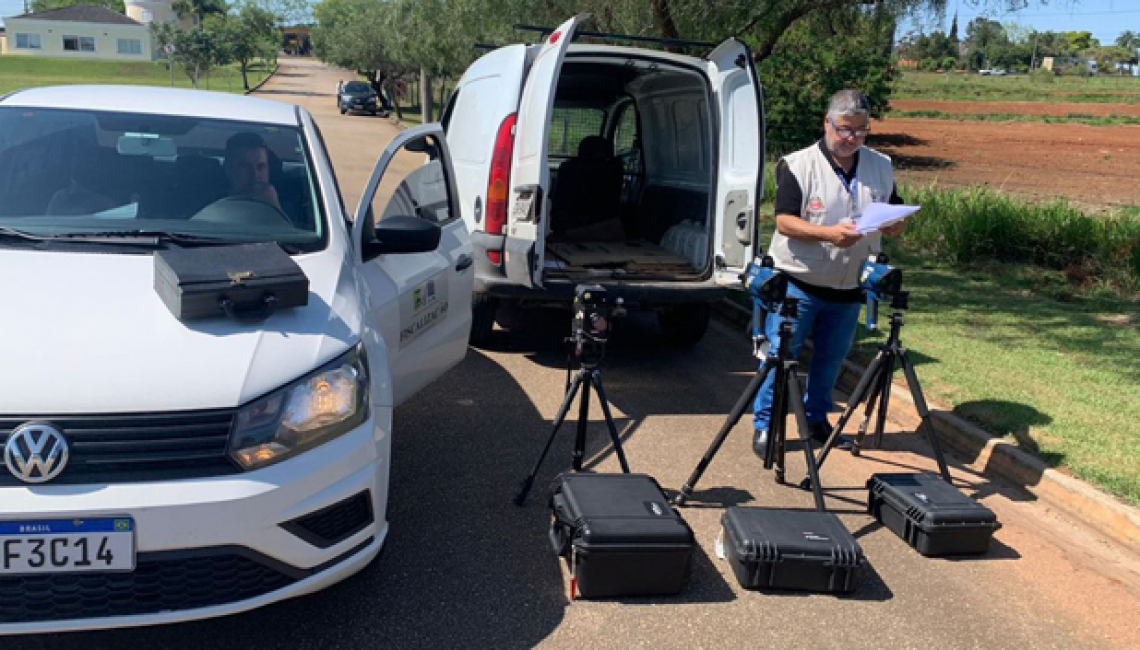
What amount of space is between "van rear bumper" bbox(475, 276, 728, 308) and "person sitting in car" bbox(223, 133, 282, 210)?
7.82 ft

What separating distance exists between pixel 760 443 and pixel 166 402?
3.44 meters

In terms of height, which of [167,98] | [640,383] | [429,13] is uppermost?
[429,13]

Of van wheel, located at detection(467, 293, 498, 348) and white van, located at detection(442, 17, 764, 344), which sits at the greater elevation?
white van, located at detection(442, 17, 764, 344)

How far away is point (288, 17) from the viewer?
90812mm

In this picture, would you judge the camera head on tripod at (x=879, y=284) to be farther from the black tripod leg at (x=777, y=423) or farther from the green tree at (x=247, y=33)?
the green tree at (x=247, y=33)

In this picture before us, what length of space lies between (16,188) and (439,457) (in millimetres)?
2339

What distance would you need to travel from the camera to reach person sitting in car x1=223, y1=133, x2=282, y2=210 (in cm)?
431

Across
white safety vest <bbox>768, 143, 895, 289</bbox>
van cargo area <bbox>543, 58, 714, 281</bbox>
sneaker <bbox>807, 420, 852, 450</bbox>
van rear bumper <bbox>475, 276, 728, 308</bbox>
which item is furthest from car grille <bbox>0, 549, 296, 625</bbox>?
van cargo area <bbox>543, 58, 714, 281</bbox>

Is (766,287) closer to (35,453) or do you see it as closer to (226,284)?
(226,284)

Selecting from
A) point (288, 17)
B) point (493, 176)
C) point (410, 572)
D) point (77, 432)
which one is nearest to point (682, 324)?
point (493, 176)

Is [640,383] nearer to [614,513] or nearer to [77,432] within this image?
[614,513]

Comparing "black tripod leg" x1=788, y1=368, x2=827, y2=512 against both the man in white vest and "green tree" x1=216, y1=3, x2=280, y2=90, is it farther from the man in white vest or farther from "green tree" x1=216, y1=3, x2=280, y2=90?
"green tree" x1=216, y1=3, x2=280, y2=90

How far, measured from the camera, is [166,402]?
111 inches

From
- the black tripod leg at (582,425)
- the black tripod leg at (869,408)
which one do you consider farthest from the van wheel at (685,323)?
the black tripod leg at (582,425)
